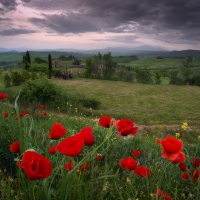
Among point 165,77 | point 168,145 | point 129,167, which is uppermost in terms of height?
point 168,145

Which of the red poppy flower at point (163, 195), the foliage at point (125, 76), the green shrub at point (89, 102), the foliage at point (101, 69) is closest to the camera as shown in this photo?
the red poppy flower at point (163, 195)

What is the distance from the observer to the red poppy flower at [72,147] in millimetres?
1101

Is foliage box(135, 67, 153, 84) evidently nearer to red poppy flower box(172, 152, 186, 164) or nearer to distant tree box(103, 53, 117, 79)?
distant tree box(103, 53, 117, 79)

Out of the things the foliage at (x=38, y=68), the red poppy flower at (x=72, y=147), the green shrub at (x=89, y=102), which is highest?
the red poppy flower at (x=72, y=147)

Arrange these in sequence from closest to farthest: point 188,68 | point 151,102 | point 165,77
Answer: point 151,102 < point 188,68 < point 165,77

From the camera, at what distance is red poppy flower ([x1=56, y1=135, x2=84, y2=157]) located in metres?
1.10

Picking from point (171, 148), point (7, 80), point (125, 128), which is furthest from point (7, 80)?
point (171, 148)

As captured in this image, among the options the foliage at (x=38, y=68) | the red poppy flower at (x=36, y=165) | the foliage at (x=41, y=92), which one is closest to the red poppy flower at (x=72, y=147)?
the red poppy flower at (x=36, y=165)

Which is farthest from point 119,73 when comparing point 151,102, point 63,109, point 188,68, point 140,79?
point 63,109

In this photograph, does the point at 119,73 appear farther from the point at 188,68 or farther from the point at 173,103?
the point at 173,103

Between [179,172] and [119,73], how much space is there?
99.7ft

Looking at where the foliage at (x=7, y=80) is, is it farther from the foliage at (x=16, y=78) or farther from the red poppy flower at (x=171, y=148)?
the red poppy flower at (x=171, y=148)

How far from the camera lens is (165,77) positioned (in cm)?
4450

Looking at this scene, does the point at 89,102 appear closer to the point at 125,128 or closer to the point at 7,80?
the point at 7,80
